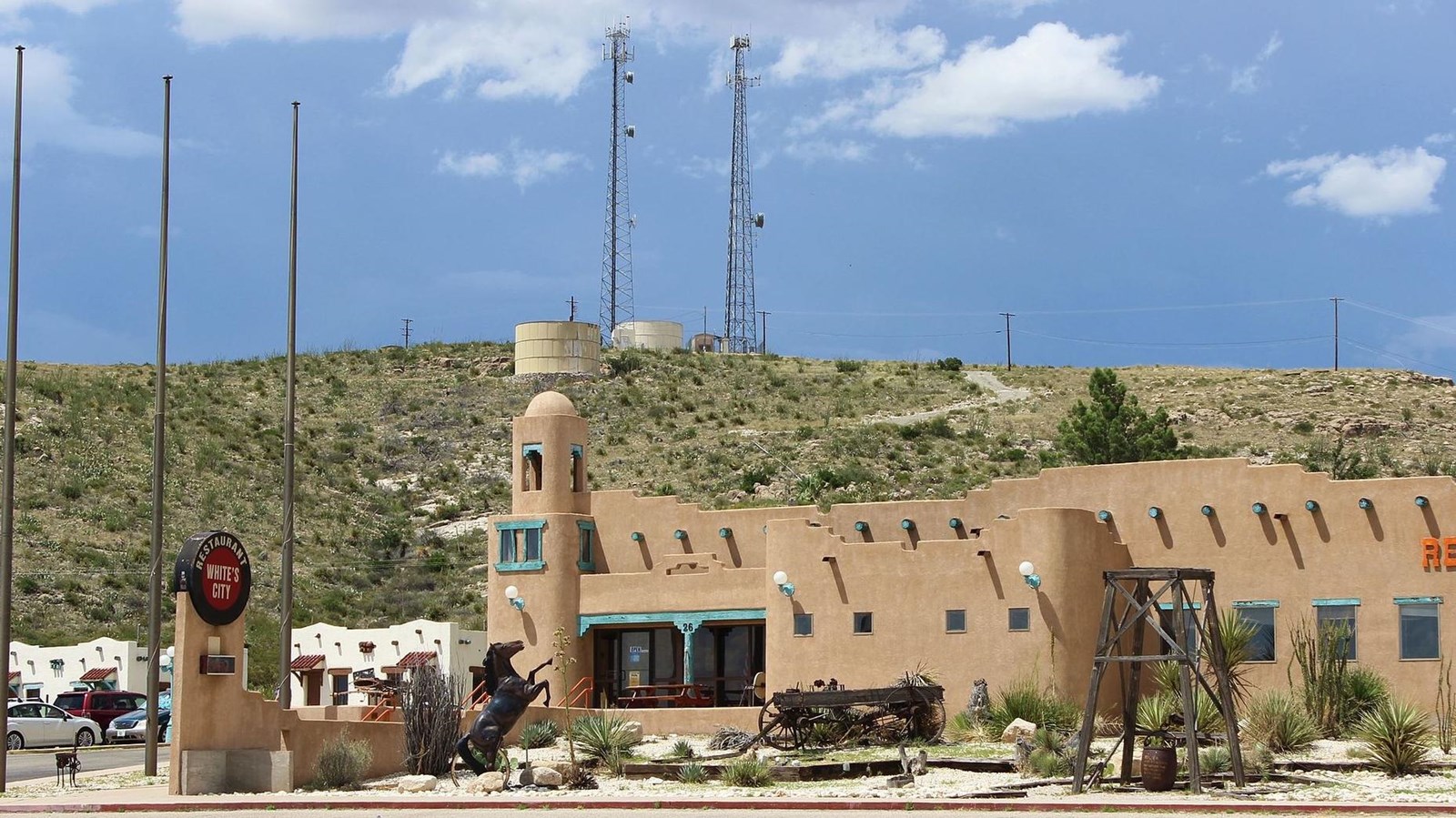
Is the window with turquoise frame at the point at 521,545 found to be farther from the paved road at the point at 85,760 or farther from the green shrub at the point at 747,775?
the green shrub at the point at 747,775

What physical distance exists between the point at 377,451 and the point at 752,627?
50.2m

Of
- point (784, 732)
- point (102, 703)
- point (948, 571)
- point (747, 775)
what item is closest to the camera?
point (747, 775)

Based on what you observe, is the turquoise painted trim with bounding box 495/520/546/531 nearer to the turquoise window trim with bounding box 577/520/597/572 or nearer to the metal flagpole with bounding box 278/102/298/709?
the turquoise window trim with bounding box 577/520/597/572

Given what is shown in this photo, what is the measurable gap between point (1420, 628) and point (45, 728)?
3343 centimetres

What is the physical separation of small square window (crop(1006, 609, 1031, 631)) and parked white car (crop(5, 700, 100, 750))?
2404cm

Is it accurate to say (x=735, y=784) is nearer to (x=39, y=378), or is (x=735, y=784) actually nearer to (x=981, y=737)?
(x=981, y=737)

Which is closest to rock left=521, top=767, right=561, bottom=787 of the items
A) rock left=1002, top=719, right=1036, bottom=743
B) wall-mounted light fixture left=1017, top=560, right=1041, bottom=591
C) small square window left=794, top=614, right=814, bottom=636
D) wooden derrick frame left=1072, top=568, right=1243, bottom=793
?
wooden derrick frame left=1072, top=568, right=1243, bottom=793

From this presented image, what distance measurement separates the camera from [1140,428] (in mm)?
62375

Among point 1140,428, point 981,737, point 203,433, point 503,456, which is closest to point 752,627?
point 981,737

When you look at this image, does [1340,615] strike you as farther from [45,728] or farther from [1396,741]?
[45,728]

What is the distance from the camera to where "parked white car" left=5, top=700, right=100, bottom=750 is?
1757 inches

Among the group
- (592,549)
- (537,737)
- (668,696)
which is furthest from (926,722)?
(592,549)

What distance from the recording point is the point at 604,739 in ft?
101

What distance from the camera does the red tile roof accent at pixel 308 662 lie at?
50375 mm
